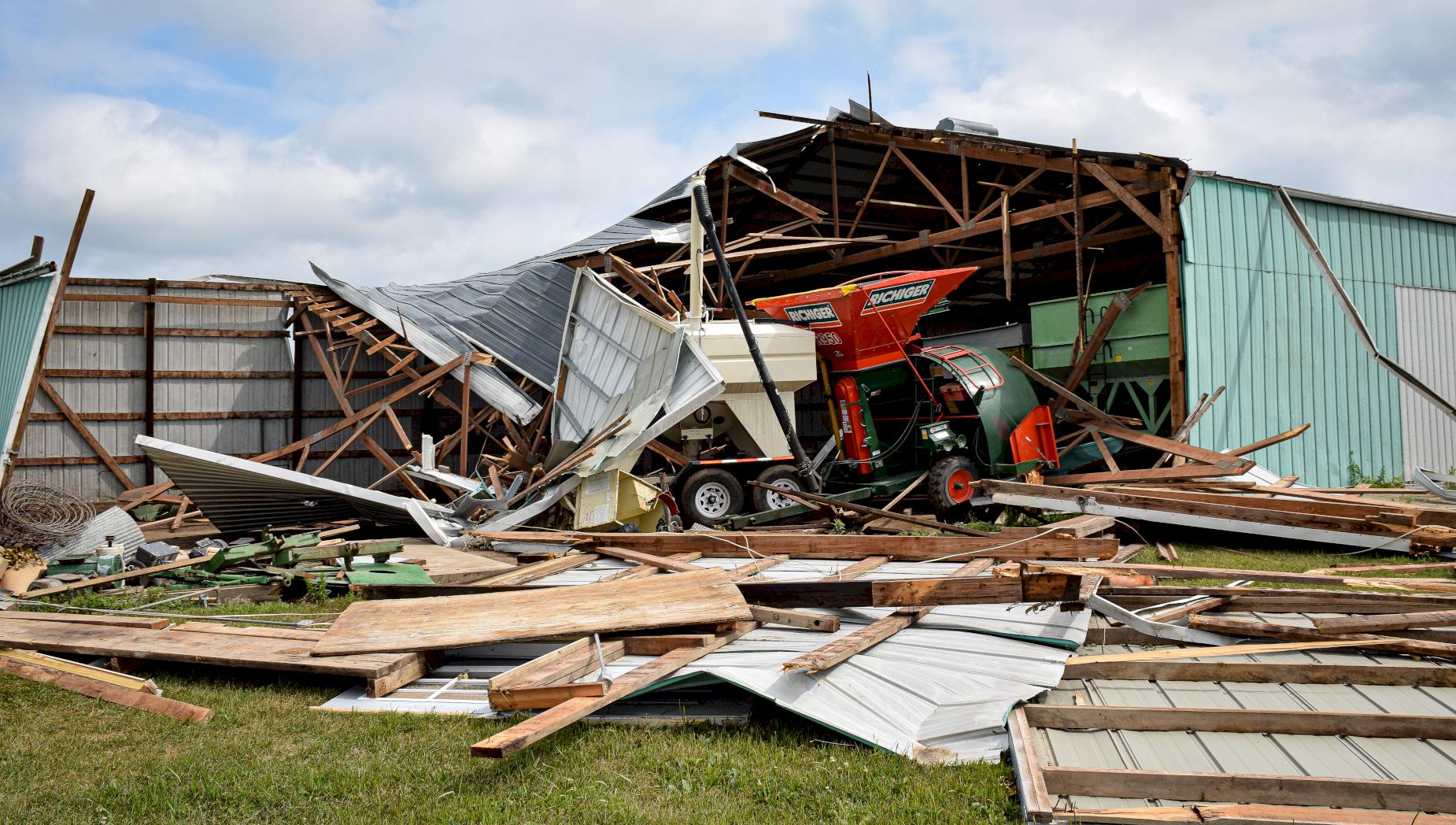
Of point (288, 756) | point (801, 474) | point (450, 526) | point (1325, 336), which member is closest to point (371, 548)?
point (450, 526)

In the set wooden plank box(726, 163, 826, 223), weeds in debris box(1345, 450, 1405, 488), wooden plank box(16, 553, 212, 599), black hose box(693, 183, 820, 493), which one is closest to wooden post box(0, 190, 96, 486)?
wooden plank box(16, 553, 212, 599)

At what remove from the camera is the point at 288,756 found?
3.90 m

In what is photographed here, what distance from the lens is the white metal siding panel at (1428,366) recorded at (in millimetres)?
14102

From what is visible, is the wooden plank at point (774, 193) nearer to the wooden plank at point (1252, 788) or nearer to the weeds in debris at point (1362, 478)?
the weeds in debris at point (1362, 478)

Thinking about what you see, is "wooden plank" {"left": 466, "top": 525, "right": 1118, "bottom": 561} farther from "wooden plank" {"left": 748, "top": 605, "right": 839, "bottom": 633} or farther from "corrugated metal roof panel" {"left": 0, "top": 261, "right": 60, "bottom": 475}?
"corrugated metal roof panel" {"left": 0, "top": 261, "right": 60, "bottom": 475}

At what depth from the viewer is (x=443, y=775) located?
3660mm

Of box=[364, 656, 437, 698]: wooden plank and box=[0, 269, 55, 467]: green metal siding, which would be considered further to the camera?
box=[0, 269, 55, 467]: green metal siding

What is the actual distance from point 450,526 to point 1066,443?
7.55 m

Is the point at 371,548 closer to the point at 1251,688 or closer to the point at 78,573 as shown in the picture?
the point at 78,573

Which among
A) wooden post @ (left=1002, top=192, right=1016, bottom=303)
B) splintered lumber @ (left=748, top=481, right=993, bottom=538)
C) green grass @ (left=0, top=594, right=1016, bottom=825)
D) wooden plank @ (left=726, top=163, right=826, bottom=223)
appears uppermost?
wooden plank @ (left=726, top=163, right=826, bottom=223)

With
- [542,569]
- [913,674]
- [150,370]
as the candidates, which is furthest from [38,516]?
[913,674]

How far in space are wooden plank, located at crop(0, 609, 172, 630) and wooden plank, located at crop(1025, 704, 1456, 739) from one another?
16.9 ft

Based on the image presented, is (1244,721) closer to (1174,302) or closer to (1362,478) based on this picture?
(1174,302)

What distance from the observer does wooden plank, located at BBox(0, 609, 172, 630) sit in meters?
6.01
